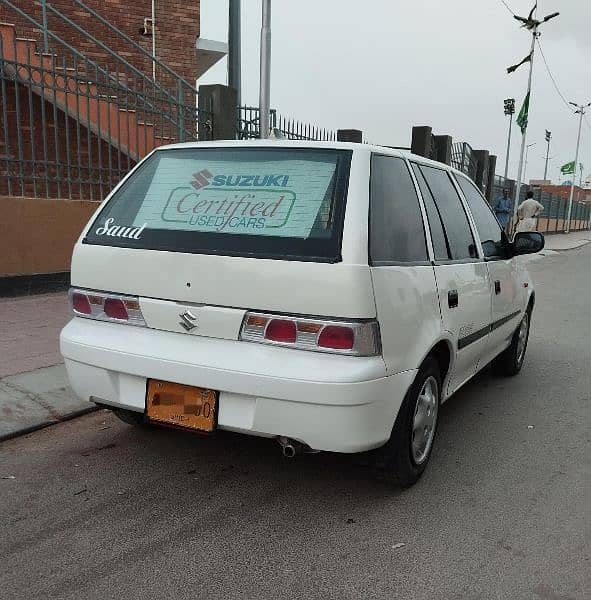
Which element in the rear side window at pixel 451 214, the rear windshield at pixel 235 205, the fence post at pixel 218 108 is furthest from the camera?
the fence post at pixel 218 108

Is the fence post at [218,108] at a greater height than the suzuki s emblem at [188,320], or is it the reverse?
the fence post at [218,108]

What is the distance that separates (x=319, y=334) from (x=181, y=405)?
30.5 inches

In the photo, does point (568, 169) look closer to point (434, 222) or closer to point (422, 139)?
point (422, 139)

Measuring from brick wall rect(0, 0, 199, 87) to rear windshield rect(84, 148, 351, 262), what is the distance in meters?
8.91

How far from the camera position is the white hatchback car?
269cm

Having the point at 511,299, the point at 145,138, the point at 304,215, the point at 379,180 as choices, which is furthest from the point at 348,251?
the point at 145,138

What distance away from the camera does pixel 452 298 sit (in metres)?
3.51

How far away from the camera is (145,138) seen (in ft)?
28.1

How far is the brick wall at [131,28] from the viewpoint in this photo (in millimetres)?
11258

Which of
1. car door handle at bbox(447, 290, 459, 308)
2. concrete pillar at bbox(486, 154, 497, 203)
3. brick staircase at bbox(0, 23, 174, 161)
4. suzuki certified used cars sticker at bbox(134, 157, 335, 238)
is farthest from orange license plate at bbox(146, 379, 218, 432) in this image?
concrete pillar at bbox(486, 154, 497, 203)

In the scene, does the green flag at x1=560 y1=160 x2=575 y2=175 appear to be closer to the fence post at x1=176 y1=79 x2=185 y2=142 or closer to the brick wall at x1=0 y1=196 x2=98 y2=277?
the fence post at x1=176 y1=79 x2=185 y2=142

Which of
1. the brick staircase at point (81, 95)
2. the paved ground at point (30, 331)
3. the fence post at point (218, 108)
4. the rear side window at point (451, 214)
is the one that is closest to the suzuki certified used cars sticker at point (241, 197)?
the rear side window at point (451, 214)

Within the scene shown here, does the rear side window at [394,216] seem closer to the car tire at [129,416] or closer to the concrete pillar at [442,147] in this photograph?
the car tire at [129,416]

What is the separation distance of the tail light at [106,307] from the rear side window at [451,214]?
6.16ft
